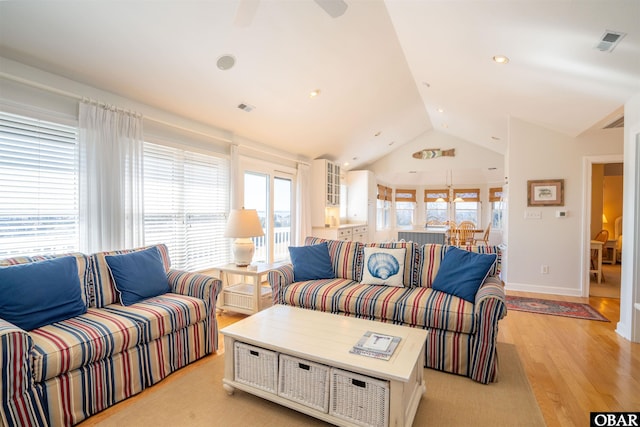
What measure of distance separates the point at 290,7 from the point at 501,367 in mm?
3424

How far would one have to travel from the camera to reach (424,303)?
98.2 inches

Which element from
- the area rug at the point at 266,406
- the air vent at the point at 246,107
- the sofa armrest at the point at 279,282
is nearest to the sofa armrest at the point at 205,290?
the area rug at the point at 266,406

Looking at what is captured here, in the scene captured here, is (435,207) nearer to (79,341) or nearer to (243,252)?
(243,252)

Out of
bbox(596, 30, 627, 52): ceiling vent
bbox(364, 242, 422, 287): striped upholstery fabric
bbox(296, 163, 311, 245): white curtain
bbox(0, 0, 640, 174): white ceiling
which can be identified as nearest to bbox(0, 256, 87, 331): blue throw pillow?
bbox(0, 0, 640, 174): white ceiling

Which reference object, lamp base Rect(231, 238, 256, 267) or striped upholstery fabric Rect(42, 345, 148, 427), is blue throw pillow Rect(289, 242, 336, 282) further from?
striped upholstery fabric Rect(42, 345, 148, 427)

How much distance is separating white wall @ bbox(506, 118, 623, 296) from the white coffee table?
3.69m

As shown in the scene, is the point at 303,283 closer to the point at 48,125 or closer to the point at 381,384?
the point at 381,384

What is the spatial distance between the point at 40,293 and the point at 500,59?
13.5 feet

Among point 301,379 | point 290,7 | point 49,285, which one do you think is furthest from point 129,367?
point 290,7

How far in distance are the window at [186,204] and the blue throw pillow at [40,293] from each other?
1.28 m

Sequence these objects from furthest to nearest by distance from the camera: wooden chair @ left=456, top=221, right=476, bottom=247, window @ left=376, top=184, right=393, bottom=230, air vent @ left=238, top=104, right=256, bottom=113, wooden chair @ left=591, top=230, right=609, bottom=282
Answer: window @ left=376, top=184, right=393, bottom=230, wooden chair @ left=456, top=221, right=476, bottom=247, wooden chair @ left=591, top=230, right=609, bottom=282, air vent @ left=238, top=104, right=256, bottom=113

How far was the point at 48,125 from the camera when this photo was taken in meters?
2.60

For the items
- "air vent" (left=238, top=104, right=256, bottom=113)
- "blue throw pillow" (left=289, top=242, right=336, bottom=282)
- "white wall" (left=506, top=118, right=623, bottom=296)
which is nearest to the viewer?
"blue throw pillow" (left=289, top=242, right=336, bottom=282)

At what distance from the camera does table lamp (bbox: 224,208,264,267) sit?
11.6 ft
